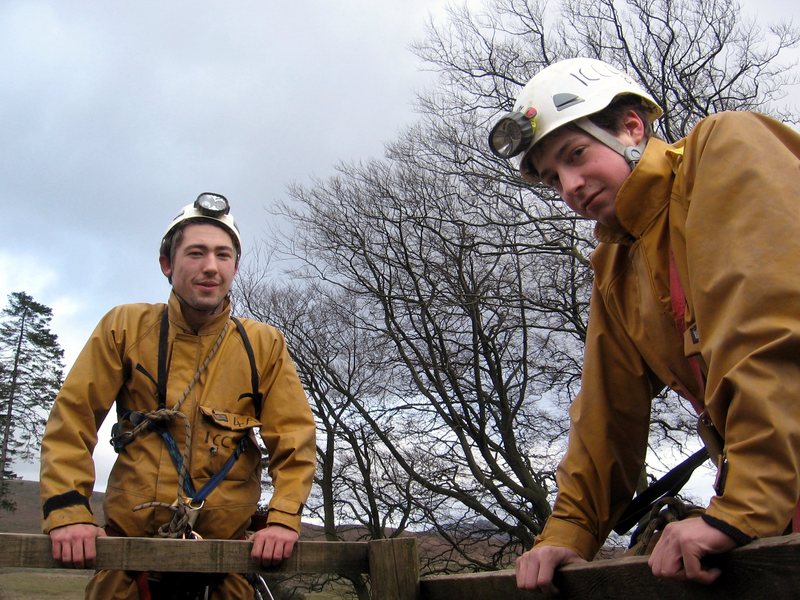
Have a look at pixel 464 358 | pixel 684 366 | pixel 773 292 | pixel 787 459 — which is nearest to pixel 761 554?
pixel 787 459

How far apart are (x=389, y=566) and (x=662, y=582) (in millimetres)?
1496

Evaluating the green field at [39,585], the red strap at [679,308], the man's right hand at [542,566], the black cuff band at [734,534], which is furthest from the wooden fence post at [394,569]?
the green field at [39,585]

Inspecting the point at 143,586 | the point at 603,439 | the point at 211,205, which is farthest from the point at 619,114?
the point at 143,586

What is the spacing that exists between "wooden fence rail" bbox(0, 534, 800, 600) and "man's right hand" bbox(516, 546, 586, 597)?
38 millimetres

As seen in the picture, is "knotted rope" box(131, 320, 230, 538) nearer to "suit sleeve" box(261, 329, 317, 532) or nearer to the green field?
"suit sleeve" box(261, 329, 317, 532)

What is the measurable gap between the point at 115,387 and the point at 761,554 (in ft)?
9.18

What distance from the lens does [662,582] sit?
66.5 inches

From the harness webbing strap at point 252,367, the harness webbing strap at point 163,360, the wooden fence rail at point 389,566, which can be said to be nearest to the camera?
the wooden fence rail at point 389,566

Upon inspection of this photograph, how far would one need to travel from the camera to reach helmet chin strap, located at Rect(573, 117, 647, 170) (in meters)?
2.40

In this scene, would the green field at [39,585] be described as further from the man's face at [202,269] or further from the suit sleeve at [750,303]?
the suit sleeve at [750,303]

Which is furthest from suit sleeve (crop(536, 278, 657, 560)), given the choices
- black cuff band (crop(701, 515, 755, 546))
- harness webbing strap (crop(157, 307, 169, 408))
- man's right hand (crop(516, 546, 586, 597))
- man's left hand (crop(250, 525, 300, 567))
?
harness webbing strap (crop(157, 307, 169, 408))

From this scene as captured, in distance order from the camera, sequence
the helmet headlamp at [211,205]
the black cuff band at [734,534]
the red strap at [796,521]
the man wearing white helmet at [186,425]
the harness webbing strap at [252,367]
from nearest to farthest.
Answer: the black cuff band at [734,534], the red strap at [796,521], the man wearing white helmet at [186,425], the harness webbing strap at [252,367], the helmet headlamp at [211,205]

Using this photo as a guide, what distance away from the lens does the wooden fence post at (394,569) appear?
9.62 ft

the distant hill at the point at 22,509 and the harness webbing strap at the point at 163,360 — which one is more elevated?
the distant hill at the point at 22,509
